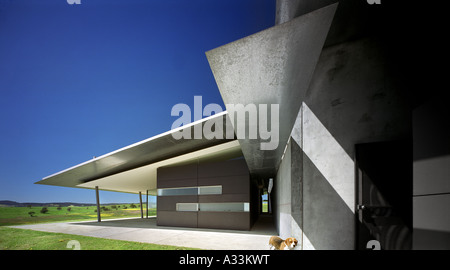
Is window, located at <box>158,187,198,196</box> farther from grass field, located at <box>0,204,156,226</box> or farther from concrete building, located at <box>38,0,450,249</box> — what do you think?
grass field, located at <box>0,204,156,226</box>

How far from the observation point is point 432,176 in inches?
87.9

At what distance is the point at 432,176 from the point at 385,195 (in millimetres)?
1138

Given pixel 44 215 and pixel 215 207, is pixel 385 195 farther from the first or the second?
pixel 44 215

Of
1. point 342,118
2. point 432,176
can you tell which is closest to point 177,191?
point 342,118

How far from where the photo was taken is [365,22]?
318 centimetres

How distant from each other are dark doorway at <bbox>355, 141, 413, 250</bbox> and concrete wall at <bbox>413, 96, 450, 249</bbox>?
87 cm

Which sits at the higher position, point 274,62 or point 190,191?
point 274,62

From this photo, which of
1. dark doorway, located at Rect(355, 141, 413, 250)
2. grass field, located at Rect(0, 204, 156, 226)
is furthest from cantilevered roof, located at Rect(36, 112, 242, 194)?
grass field, located at Rect(0, 204, 156, 226)

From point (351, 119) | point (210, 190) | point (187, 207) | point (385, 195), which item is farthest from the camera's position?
point (187, 207)

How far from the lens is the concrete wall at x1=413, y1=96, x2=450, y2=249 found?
6.87ft

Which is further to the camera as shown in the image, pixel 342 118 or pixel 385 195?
pixel 342 118
